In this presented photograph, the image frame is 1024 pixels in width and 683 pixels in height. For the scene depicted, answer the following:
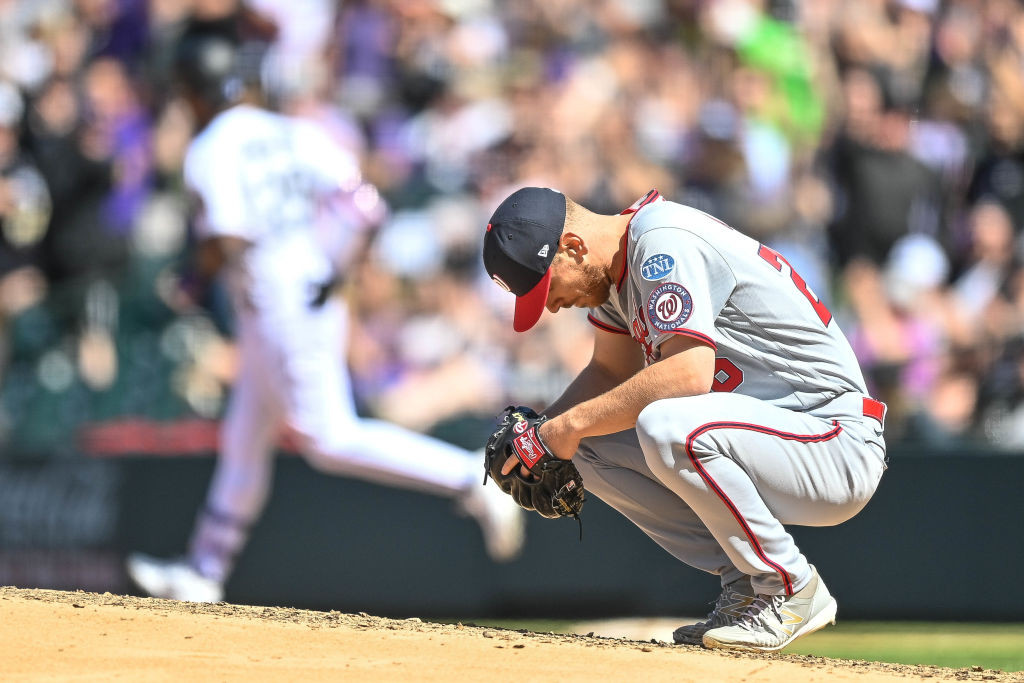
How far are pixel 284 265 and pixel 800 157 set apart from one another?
3617 mm

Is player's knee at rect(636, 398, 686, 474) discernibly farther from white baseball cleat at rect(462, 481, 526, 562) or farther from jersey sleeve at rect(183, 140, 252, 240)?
jersey sleeve at rect(183, 140, 252, 240)

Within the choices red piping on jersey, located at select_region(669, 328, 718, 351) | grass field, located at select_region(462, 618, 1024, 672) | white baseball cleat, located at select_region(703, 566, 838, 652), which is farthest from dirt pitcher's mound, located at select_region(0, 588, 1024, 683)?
grass field, located at select_region(462, 618, 1024, 672)

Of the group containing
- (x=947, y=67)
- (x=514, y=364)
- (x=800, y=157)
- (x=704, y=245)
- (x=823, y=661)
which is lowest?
(x=823, y=661)

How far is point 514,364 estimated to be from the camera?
8.15 metres

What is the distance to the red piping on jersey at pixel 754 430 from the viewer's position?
4.44 m

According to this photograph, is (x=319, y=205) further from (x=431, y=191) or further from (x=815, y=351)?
(x=815, y=351)

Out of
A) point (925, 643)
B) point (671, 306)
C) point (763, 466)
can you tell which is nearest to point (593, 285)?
point (671, 306)

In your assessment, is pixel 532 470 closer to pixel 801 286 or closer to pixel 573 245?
pixel 573 245

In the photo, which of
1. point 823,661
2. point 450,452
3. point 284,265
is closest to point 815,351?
point 823,661

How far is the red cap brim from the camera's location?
456 cm

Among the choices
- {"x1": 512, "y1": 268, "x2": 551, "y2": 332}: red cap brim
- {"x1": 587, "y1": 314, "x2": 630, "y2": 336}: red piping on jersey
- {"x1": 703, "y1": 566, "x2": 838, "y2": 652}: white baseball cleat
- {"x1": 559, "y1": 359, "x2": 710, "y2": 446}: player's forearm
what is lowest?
{"x1": 703, "y1": 566, "x2": 838, "y2": 652}: white baseball cleat

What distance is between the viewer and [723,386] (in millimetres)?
4781

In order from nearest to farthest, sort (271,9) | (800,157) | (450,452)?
(450,452) → (800,157) → (271,9)

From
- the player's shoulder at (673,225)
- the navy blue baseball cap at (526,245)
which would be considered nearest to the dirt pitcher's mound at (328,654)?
the navy blue baseball cap at (526,245)
